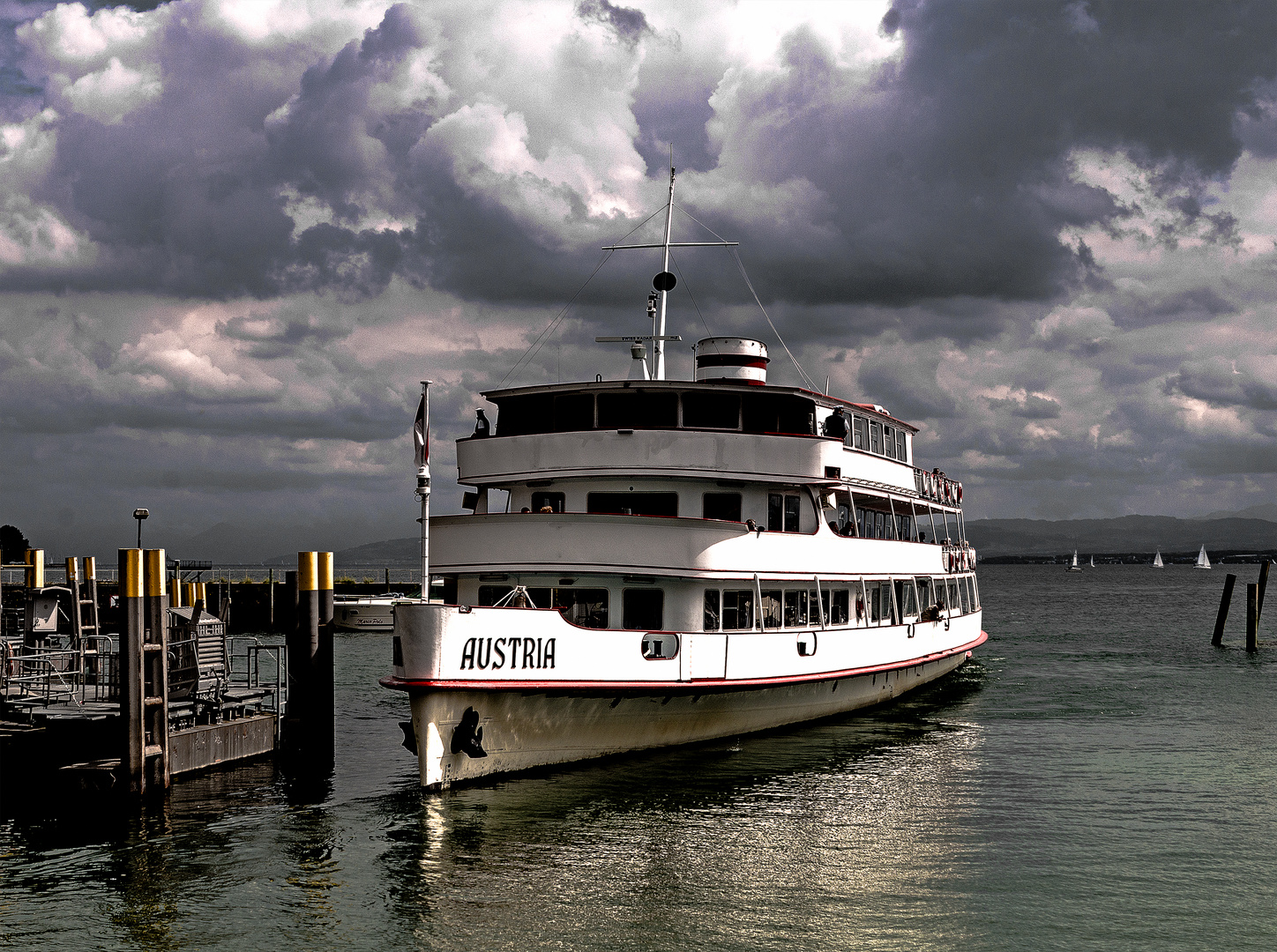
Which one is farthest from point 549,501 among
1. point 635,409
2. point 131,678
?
point 131,678

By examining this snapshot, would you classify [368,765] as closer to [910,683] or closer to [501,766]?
[501,766]

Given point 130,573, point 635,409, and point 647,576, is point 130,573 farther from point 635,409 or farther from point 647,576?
point 635,409

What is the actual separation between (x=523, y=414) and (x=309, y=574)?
510 centimetres

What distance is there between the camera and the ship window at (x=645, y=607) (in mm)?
20312

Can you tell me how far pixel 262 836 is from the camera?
16203 millimetres

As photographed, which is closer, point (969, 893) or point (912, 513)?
point (969, 893)

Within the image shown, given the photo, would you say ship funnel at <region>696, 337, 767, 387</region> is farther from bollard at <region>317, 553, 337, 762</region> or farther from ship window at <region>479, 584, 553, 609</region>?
bollard at <region>317, 553, 337, 762</region>

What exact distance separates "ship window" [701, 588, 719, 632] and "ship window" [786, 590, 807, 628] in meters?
2.05

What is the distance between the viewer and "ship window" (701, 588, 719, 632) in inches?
821


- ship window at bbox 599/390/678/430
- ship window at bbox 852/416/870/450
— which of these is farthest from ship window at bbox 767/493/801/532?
ship window at bbox 852/416/870/450

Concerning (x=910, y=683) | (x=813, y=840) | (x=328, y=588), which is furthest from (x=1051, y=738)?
(x=328, y=588)

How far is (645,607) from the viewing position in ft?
66.9

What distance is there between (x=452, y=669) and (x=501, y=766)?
2161 mm

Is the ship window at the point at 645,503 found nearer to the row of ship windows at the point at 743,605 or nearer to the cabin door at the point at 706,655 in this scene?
the row of ship windows at the point at 743,605
